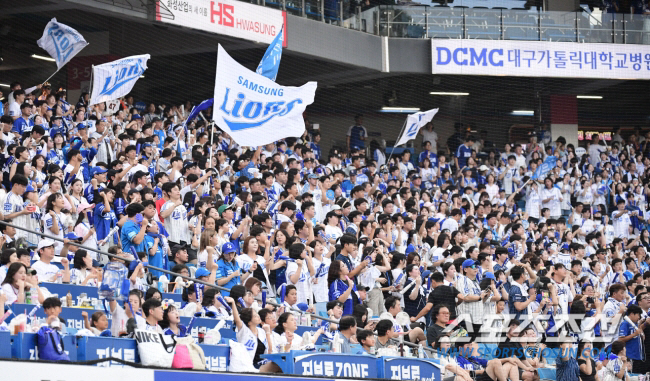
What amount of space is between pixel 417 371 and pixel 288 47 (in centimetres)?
1137

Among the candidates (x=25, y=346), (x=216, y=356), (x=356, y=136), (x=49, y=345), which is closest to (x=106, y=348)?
(x=49, y=345)

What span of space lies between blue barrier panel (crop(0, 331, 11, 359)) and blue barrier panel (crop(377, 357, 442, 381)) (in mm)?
3289

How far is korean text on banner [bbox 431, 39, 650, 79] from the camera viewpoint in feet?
71.5

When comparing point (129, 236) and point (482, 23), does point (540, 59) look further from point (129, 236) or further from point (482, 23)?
point (129, 236)

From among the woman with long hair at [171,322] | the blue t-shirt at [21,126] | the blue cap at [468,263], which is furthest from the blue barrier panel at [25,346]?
the blue t-shirt at [21,126]

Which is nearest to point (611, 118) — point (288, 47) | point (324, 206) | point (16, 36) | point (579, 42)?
point (579, 42)

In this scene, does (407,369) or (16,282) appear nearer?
(16,282)

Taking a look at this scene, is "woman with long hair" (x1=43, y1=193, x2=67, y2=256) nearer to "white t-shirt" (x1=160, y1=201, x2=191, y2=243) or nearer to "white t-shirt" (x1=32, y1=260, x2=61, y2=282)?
"white t-shirt" (x1=32, y1=260, x2=61, y2=282)

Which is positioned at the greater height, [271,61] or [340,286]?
[271,61]

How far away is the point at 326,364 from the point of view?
339 inches

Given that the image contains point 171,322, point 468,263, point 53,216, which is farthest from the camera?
point 468,263

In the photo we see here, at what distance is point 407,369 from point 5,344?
11.9 feet

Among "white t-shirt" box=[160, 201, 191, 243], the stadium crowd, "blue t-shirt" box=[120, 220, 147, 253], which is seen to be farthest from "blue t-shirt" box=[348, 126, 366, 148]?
"blue t-shirt" box=[120, 220, 147, 253]

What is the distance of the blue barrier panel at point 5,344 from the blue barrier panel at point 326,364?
2237mm
